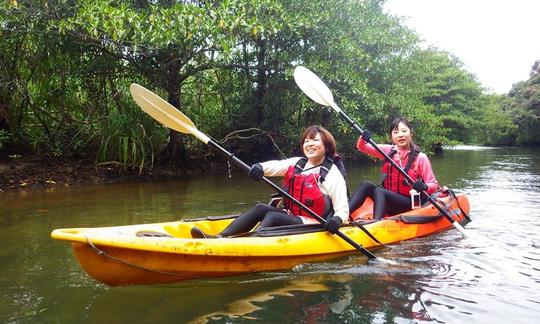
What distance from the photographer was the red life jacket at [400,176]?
15.6 ft

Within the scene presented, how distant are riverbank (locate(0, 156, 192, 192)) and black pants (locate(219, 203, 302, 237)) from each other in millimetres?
5115

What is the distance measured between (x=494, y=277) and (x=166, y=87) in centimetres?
700

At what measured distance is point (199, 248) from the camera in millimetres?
2887

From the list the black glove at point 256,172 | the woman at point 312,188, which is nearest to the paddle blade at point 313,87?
the woman at point 312,188

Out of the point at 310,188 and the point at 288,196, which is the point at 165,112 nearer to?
the point at 288,196

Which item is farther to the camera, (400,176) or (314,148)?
(400,176)

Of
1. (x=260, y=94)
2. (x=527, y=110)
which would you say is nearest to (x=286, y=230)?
(x=260, y=94)

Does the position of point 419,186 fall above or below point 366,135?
below

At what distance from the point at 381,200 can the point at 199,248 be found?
231 cm

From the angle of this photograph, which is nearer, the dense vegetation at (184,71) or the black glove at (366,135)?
the black glove at (366,135)

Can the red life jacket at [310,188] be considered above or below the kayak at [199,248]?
above

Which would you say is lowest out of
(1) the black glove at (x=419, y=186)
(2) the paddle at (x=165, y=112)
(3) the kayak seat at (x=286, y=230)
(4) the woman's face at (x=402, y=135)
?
(3) the kayak seat at (x=286, y=230)

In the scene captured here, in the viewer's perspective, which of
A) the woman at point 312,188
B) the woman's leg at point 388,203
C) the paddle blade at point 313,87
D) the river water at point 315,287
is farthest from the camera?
the paddle blade at point 313,87

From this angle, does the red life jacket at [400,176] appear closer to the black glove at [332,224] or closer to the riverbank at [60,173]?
the black glove at [332,224]
